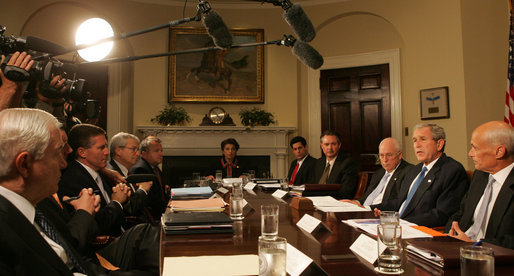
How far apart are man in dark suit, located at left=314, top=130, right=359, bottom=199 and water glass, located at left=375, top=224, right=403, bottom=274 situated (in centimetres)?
257

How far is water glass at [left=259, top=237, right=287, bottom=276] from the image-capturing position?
1013 mm

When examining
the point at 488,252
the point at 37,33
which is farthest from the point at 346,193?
the point at 37,33

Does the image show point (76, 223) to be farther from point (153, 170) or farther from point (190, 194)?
point (153, 170)

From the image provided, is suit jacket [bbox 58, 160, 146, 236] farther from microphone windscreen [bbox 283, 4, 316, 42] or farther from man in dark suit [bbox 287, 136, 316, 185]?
man in dark suit [bbox 287, 136, 316, 185]

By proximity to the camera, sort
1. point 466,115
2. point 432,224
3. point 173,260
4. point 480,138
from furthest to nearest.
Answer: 1. point 466,115
2. point 432,224
3. point 480,138
4. point 173,260

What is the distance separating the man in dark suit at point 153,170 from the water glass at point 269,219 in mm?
1917

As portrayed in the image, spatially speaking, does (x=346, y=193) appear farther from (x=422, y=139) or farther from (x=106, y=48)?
(x=106, y=48)

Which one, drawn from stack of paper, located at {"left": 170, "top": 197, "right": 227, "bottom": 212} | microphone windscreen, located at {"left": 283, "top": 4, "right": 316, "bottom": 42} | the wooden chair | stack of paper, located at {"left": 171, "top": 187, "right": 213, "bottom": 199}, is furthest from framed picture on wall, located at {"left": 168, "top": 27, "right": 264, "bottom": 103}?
microphone windscreen, located at {"left": 283, "top": 4, "right": 316, "bottom": 42}

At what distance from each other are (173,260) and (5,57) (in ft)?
4.70

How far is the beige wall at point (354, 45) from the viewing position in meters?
5.39

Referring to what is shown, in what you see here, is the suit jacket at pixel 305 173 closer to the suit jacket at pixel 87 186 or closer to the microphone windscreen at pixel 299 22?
the suit jacket at pixel 87 186

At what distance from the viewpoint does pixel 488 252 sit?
96 centimetres

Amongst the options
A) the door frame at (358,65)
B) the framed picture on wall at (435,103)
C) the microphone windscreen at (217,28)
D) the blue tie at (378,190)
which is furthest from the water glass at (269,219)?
the door frame at (358,65)

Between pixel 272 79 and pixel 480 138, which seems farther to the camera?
pixel 272 79
